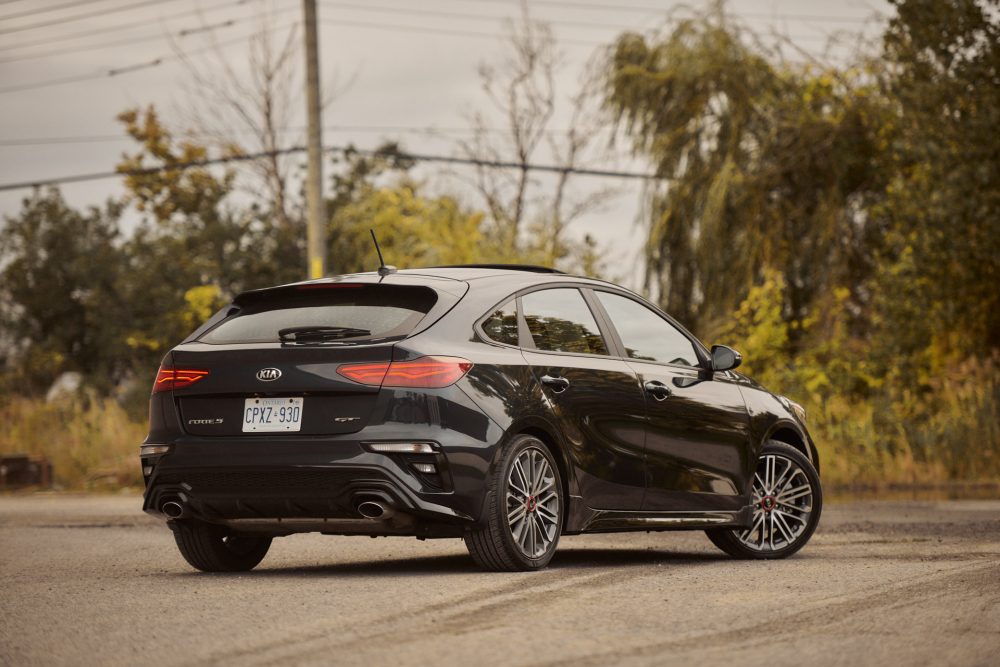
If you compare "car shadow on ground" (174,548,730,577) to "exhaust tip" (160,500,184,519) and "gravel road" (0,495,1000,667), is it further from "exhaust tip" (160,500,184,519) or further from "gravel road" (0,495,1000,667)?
"exhaust tip" (160,500,184,519)

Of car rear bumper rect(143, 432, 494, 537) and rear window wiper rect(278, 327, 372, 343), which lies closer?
car rear bumper rect(143, 432, 494, 537)

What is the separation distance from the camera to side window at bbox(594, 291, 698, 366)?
31.2 feet

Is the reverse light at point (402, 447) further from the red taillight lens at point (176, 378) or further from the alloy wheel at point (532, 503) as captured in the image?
the red taillight lens at point (176, 378)

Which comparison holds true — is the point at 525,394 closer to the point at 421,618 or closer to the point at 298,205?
the point at 421,618

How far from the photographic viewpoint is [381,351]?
807 centimetres

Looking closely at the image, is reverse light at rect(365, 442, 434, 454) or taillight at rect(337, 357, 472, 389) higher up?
taillight at rect(337, 357, 472, 389)

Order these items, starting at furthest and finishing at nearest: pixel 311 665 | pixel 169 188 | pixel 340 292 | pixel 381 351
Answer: pixel 169 188 → pixel 340 292 → pixel 381 351 → pixel 311 665

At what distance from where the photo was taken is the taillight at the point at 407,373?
26.3 feet

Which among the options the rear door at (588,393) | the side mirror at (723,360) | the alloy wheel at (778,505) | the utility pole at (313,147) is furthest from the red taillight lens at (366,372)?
the utility pole at (313,147)

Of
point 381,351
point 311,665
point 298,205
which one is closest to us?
point 311,665

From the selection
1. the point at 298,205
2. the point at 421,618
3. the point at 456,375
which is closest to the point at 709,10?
the point at 298,205

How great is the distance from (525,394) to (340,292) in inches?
45.8

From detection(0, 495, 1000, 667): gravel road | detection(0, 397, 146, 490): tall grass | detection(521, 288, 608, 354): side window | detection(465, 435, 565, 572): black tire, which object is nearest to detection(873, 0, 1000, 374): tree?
detection(0, 495, 1000, 667): gravel road

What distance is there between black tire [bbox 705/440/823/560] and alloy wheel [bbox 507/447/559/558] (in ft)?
5.62
